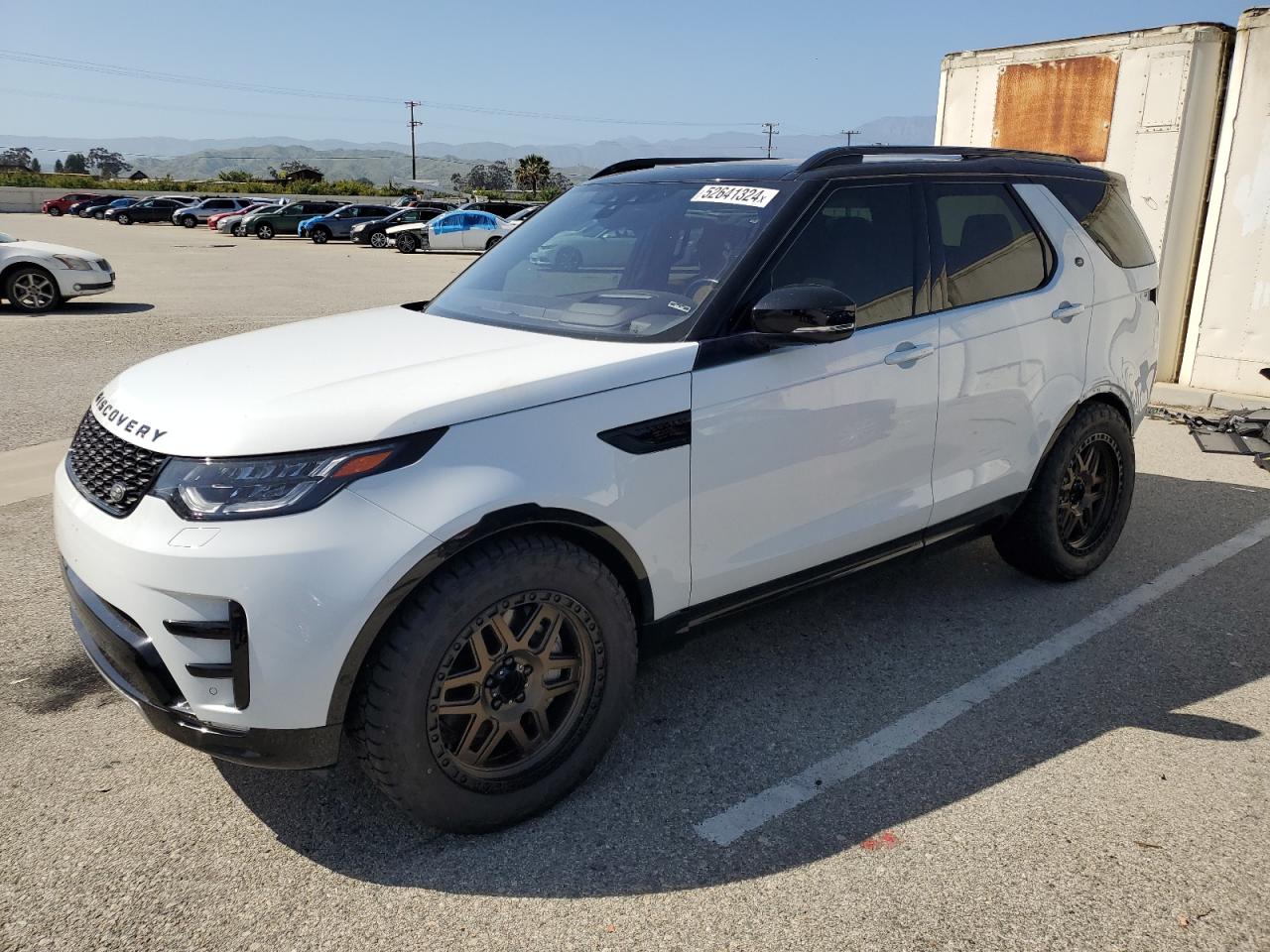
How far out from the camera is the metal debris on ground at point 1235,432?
7.18 metres

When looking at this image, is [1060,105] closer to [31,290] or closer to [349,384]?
[349,384]

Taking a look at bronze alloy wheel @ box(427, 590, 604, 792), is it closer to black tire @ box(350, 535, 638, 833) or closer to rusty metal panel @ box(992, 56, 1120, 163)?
black tire @ box(350, 535, 638, 833)

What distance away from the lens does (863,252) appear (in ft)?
11.7

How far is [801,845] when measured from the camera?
279 cm

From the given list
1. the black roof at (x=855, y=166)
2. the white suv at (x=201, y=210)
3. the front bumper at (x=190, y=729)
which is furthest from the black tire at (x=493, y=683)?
the white suv at (x=201, y=210)

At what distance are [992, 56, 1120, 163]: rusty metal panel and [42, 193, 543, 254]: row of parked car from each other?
16.3 metres

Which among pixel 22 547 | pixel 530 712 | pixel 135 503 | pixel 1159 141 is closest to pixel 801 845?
pixel 530 712

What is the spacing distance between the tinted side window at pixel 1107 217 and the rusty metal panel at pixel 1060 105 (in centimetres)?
485

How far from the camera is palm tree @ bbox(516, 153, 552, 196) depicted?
308ft

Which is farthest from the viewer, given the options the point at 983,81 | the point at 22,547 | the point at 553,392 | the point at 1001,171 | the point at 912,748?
the point at 983,81

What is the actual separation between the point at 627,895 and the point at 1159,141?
27.9 feet

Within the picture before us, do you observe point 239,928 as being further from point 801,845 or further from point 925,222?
point 925,222

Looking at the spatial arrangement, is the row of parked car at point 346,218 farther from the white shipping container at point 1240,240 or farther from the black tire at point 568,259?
the black tire at point 568,259

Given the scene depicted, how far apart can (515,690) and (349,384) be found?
3.19 feet
